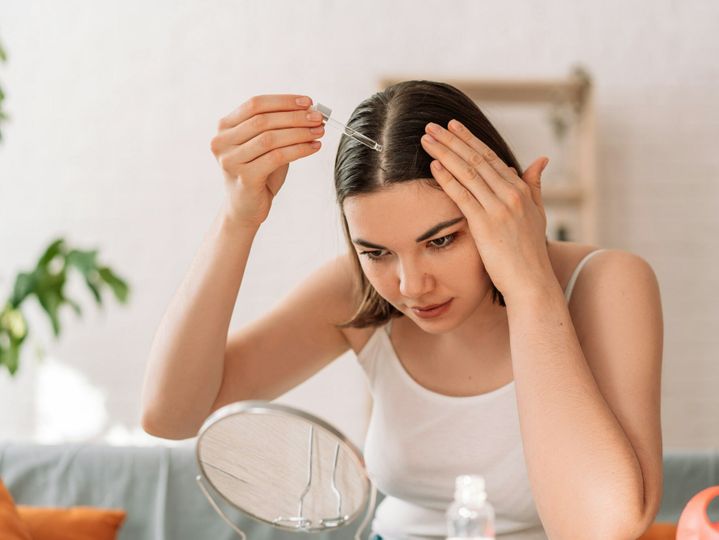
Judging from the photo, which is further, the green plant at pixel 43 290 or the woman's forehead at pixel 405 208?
the green plant at pixel 43 290

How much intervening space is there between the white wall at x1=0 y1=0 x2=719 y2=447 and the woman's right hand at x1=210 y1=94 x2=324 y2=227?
1.97m

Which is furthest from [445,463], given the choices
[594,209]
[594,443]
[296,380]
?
[594,209]

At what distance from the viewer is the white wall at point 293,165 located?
3.41 meters

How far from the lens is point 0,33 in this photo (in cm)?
345

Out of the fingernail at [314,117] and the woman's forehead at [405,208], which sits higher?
the fingernail at [314,117]

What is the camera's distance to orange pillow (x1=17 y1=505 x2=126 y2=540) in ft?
6.72

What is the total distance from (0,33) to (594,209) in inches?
88.0

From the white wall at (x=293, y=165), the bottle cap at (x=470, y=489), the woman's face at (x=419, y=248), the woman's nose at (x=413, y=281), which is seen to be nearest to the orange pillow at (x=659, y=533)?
the woman's face at (x=419, y=248)

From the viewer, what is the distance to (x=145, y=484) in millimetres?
2193

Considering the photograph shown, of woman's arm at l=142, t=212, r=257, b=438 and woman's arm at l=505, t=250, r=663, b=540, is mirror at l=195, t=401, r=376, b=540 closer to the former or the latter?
woman's arm at l=505, t=250, r=663, b=540

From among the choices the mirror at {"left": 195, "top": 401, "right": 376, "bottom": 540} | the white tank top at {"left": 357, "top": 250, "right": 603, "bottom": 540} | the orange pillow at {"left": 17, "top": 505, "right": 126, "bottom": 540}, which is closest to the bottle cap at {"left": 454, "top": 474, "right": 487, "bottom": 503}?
the mirror at {"left": 195, "top": 401, "right": 376, "bottom": 540}

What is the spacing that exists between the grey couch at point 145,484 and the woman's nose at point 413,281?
3.07 feet

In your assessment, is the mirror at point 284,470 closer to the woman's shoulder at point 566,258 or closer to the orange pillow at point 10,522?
the woman's shoulder at point 566,258

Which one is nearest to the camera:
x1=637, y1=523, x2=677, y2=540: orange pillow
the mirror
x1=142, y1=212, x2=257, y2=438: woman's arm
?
the mirror
